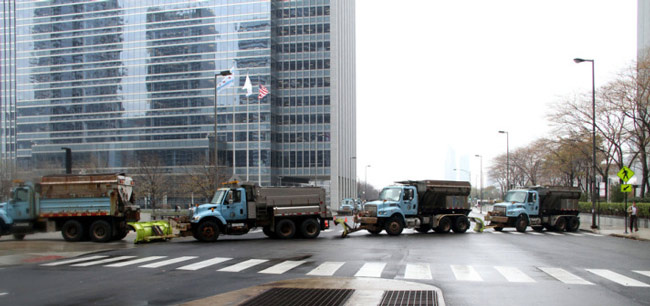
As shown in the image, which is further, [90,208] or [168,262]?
[90,208]

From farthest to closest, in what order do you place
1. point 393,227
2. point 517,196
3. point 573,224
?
point 573,224 < point 517,196 < point 393,227

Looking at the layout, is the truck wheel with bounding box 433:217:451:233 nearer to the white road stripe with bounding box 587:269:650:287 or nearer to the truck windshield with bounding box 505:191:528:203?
the truck windshield with bounding box 505:191:528:203

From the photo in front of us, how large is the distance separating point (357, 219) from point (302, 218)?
3643 mm

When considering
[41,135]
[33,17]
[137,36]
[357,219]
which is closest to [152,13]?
[137,36]

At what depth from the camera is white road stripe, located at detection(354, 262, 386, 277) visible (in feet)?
41.5

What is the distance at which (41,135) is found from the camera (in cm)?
9956

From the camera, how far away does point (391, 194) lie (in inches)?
1090

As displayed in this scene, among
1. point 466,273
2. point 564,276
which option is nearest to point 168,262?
point 466,273

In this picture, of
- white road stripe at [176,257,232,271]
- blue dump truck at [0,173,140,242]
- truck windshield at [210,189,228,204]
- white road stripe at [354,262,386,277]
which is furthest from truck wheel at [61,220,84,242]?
white road stripe at [354,262,386,277]

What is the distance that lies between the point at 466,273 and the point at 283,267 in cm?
496

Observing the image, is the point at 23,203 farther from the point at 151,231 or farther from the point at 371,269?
the point at 151,231

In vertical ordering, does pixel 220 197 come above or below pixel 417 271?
above

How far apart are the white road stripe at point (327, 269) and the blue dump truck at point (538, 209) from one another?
19.5 metres

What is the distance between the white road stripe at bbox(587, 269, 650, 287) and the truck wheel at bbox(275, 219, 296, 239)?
14.1 metres
